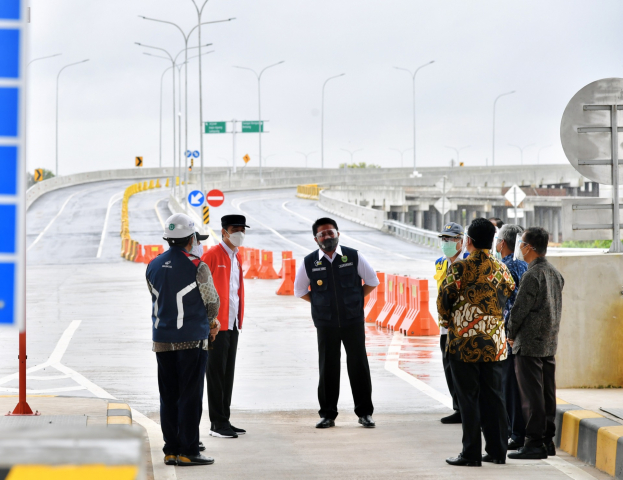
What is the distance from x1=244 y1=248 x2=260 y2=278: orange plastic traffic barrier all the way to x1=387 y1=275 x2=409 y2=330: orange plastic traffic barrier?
14.2m

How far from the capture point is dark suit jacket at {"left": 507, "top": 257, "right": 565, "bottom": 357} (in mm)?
7203

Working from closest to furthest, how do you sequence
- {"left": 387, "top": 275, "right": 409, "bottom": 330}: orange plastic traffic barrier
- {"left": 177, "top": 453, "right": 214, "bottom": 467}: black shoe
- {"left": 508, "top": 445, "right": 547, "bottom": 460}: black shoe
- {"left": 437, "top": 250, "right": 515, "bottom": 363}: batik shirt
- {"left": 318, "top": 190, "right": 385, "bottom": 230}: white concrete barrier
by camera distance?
{"left": 437, "top": 250, "right": 515, "bottom": 363}: batik shirt → {"left": 177, "top": 453, "right": 214, "bottom": 467}: black shoe → {"left": 508, "top": 445, "right": 547, "bottom": 460}: black shoe → {"left": 387, "top": 275, "right": 409, "bottom": 330}: orange plastic traffic barrier → {"left": 318, "top": 190, "right": 385, "bottom": 230}: white concrete barrier

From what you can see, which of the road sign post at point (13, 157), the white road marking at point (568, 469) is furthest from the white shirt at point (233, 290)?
the white road marking at point (568, 469)

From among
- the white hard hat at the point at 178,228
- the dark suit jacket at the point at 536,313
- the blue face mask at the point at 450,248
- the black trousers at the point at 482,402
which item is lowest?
the black trousers at the point at 482,402

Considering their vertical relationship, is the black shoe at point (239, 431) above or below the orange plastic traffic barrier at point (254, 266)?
above

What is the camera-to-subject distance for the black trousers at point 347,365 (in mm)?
8609

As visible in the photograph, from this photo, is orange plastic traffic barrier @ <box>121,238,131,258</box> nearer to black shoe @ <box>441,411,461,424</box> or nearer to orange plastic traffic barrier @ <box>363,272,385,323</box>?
orange plastic traffic barrier @ <box>363,272,385,323</box>

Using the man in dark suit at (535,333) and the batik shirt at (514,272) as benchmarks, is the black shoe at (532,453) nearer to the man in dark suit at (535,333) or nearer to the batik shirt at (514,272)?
the man in dark suit at (535,333)

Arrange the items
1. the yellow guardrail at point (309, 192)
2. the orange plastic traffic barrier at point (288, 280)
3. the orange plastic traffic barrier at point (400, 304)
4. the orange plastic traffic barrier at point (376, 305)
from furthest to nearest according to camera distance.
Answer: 1. the yellow guardrail at point (309, 192)
2. the orange plastic traffic barrier at point (288, 280)
3. the orange plastic traffic barrier at point (376, 305)
4. the orange plastic traffic barrier at point (400, 304)

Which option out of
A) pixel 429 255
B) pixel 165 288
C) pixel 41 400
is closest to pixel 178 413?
pixel 165 288

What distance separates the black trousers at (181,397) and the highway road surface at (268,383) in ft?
0.77

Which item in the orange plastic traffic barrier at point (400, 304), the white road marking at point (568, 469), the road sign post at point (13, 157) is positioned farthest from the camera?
the orange plastic traffic barrier at point (400, 304)

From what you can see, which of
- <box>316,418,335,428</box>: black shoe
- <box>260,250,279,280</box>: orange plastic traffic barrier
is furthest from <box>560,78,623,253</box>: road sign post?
<box>260,250,279,280</box>: orange plastic traffic barrier

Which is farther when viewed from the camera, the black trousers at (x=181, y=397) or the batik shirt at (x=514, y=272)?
the batik shirt at (x=514, y=272)
